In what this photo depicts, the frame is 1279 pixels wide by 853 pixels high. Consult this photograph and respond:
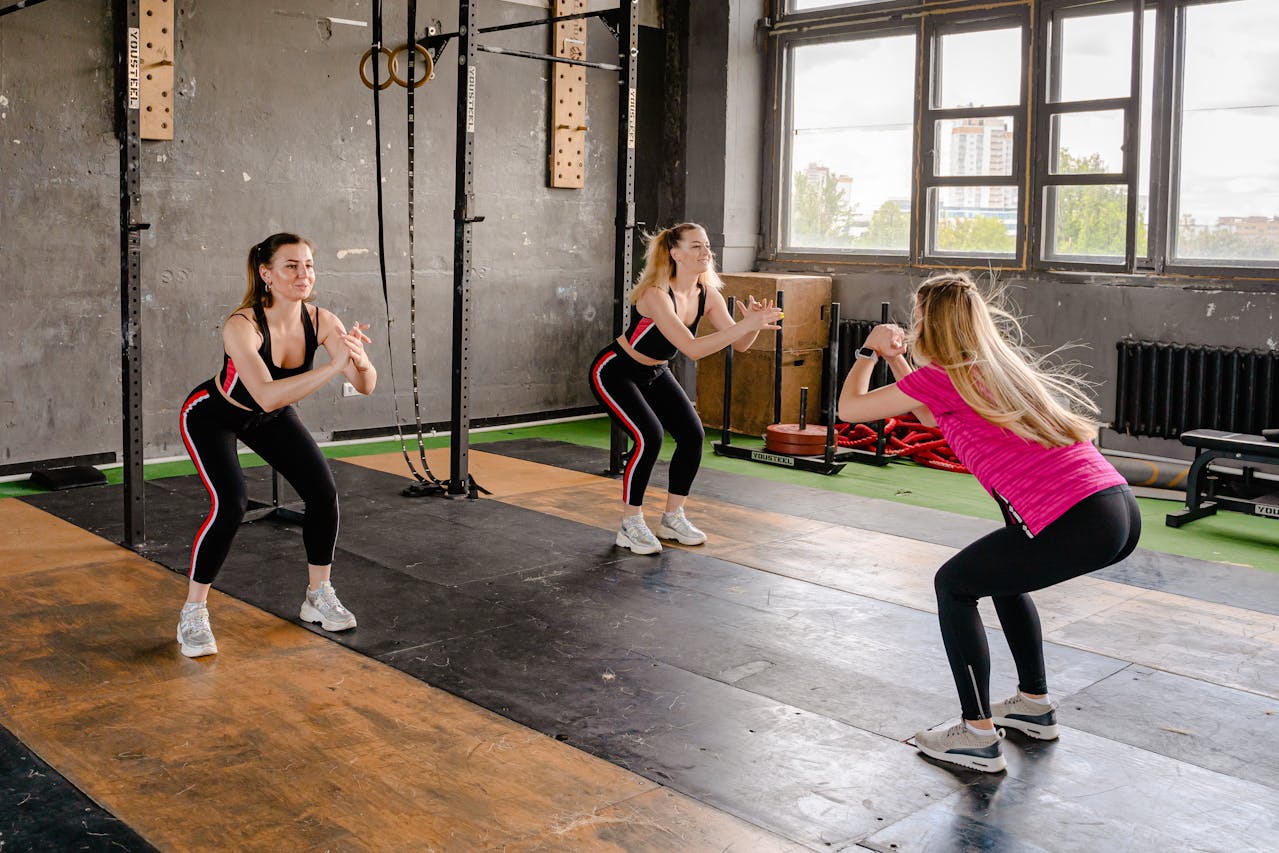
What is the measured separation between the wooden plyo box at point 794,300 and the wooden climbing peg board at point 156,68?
3.59m

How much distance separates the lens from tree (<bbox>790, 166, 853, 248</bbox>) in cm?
873

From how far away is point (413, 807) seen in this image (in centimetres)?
269

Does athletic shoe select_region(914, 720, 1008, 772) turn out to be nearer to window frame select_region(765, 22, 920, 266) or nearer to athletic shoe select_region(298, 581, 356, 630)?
athletic shoe select_region(298, 581, 356, 630)

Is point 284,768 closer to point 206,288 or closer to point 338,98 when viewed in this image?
point 206,288

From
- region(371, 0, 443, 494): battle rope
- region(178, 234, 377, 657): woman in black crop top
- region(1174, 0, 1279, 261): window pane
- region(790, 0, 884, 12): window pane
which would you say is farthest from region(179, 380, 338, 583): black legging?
region(790, 0, 884, 12): window pane

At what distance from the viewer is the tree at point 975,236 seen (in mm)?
7805

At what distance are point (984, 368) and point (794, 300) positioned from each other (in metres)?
5.27

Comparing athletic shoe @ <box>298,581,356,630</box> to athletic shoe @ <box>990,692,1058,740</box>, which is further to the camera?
athletic shoe @ <box>298,581,356,630</box>

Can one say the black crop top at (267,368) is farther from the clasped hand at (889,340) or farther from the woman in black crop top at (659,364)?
the clasped hand at (889,340)

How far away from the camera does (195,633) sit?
371cm

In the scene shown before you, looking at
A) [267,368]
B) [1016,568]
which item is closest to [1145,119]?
[1016,568]

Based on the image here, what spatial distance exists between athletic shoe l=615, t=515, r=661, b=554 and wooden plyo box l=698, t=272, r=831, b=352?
2940 millimetres

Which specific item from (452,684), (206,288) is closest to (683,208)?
(206,288)

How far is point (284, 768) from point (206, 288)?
4705 millimetres
